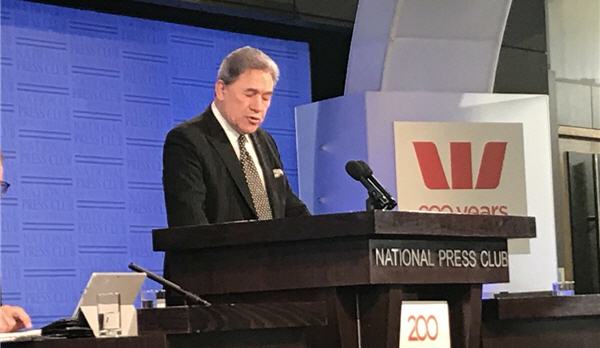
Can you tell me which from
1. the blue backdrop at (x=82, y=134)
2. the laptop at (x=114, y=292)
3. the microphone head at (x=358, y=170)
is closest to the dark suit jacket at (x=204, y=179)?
the microphone head at (x=358, y=170)

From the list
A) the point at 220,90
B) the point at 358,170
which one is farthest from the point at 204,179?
the point at 358,170

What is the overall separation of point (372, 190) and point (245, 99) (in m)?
0.68

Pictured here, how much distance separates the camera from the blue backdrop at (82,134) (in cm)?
511

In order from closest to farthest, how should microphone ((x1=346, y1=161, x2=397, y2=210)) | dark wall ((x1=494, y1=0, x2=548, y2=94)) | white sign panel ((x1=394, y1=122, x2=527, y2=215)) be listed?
microphone ((x1=346, y1=161, x2=397, y2=210))
white sign panel ((x1=394, y1=122, x2=527, y2=215))
dark wall ((x1=494, y1=0, x2=548, y2=94))

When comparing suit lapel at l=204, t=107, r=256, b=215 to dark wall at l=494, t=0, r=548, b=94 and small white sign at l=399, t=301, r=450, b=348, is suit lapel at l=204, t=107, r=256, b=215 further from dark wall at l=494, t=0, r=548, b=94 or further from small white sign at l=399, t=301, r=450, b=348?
dark wall at l=494, t=0, r=548, b=94

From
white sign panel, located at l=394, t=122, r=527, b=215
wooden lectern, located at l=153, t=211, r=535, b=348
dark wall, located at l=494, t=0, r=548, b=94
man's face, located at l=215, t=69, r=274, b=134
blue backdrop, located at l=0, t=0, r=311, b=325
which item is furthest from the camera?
dark wall, located at l=494, t=0, r=548, b=94

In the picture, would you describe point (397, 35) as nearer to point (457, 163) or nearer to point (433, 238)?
point (457, 163)

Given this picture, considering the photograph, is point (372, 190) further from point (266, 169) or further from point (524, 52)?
point (524, 52)

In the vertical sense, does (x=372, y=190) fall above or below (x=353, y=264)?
above

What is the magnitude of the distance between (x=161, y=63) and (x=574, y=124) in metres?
3.41

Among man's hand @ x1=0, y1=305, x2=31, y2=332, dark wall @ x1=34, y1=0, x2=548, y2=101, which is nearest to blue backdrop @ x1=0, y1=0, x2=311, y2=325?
Result: dark wall @ x1=34, y1=0, x2=548, y2=101

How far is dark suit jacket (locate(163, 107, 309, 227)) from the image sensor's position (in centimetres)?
301

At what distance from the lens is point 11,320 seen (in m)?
2.62

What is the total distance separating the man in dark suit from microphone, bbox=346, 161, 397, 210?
1.45ft
